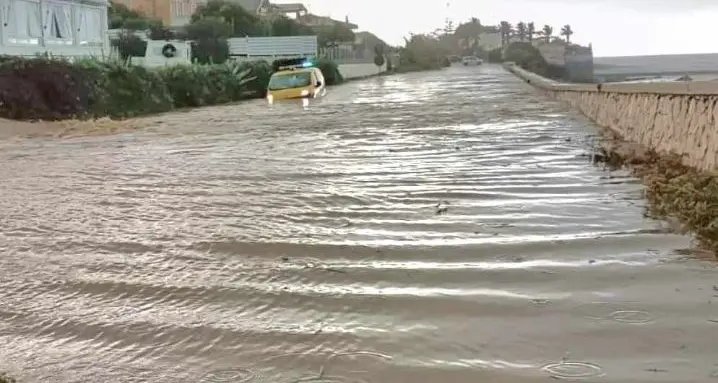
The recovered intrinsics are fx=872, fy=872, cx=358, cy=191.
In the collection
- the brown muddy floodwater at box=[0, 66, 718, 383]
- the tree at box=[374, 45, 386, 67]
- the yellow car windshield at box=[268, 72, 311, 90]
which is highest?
the tree at box=[374, 45, 386, 67]

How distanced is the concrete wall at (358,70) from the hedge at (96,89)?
74.3 feet

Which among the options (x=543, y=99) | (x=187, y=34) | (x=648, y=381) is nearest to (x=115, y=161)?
(x=648, y=381)

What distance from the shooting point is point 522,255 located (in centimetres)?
562

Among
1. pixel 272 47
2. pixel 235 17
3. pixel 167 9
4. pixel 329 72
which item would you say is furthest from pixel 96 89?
pixel 167 9

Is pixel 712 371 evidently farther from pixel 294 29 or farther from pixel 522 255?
pixel 294 29

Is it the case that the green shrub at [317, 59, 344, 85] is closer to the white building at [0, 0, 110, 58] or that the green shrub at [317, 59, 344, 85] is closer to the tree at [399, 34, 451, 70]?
the white building at [0, 0, 110, 58]

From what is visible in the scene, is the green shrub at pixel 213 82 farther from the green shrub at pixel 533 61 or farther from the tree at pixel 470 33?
the tree at pixel 470 33

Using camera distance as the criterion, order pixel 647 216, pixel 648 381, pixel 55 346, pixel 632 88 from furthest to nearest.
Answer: pixel 632 88, pixel 647 216, pixel 55 346, pixel 648 381

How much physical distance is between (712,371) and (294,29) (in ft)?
202

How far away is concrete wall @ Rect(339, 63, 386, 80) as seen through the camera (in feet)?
186

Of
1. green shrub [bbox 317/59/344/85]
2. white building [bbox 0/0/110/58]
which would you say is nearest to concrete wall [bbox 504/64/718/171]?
white building [bbox 0/0/110/58]

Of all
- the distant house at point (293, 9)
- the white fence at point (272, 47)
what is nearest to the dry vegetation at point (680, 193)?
the white fence at point (272, 47)

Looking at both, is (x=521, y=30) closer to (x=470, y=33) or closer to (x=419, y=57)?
(x=470, y=33)

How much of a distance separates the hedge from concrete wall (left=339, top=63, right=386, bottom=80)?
74.3 feet
